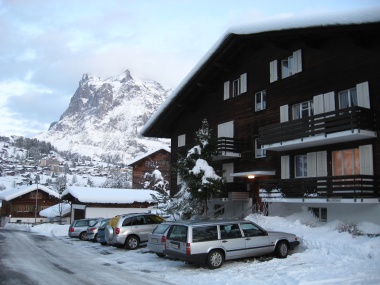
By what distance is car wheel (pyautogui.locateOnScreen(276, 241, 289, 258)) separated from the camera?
51.6 ft

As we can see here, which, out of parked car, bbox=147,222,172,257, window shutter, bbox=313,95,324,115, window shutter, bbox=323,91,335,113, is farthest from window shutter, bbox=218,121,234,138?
parked car, bbox=147,222,172,257

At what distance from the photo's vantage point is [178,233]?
15.1 metres

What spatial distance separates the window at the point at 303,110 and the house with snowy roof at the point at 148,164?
3714cm

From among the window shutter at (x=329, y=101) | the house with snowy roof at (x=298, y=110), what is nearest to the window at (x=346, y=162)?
the house with snowy roof at (x=298, y=110)

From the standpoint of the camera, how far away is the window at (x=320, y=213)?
2048 centimetres

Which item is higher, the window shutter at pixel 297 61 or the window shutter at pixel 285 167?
the window shutter at pixel 297 61

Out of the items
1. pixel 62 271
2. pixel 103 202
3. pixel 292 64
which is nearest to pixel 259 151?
pixel 292 64

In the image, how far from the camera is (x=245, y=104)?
26.2 meters

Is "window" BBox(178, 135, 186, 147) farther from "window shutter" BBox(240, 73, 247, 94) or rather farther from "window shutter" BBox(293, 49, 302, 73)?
"window shutter" BBox(293, 49, 302, 73)

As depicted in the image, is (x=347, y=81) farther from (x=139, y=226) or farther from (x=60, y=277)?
(x=60, y=277)

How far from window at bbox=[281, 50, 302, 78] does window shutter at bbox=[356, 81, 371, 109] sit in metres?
4.10

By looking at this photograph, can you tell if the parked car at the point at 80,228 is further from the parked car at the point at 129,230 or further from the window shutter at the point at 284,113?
the window shutter at the point at 284,113

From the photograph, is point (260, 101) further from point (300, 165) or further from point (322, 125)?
point (322, 125)

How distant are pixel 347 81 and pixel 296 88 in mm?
3316
